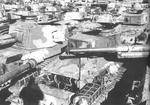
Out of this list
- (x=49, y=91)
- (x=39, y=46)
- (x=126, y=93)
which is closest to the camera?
(x=49, y=91)

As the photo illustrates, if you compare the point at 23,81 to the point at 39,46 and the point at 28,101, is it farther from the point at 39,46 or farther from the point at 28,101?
the point at 39,46

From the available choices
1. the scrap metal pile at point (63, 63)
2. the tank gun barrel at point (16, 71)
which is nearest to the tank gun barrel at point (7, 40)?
the scrap metal pile at point (63, 63)

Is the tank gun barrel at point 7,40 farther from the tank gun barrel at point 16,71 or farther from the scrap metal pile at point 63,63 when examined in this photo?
the tank gun barrel at point 16,71

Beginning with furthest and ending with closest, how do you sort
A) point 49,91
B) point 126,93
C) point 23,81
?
point 126,93
point 23,81
point 49,91

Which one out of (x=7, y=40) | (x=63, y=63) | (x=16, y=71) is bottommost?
(x=63, y=63)

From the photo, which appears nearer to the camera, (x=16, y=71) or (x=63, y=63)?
(x=16, y=71)

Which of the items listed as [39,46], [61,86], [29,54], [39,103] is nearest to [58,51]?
[39,46]

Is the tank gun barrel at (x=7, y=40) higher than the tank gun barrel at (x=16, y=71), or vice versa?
Result: the tank gun barrel at (x=7, y=40)

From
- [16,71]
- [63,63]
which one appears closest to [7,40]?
[63,63]

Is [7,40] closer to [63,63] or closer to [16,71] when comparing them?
[63,63]

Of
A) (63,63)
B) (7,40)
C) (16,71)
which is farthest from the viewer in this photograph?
(7,40)

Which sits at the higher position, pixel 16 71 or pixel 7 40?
pixel 7 40
